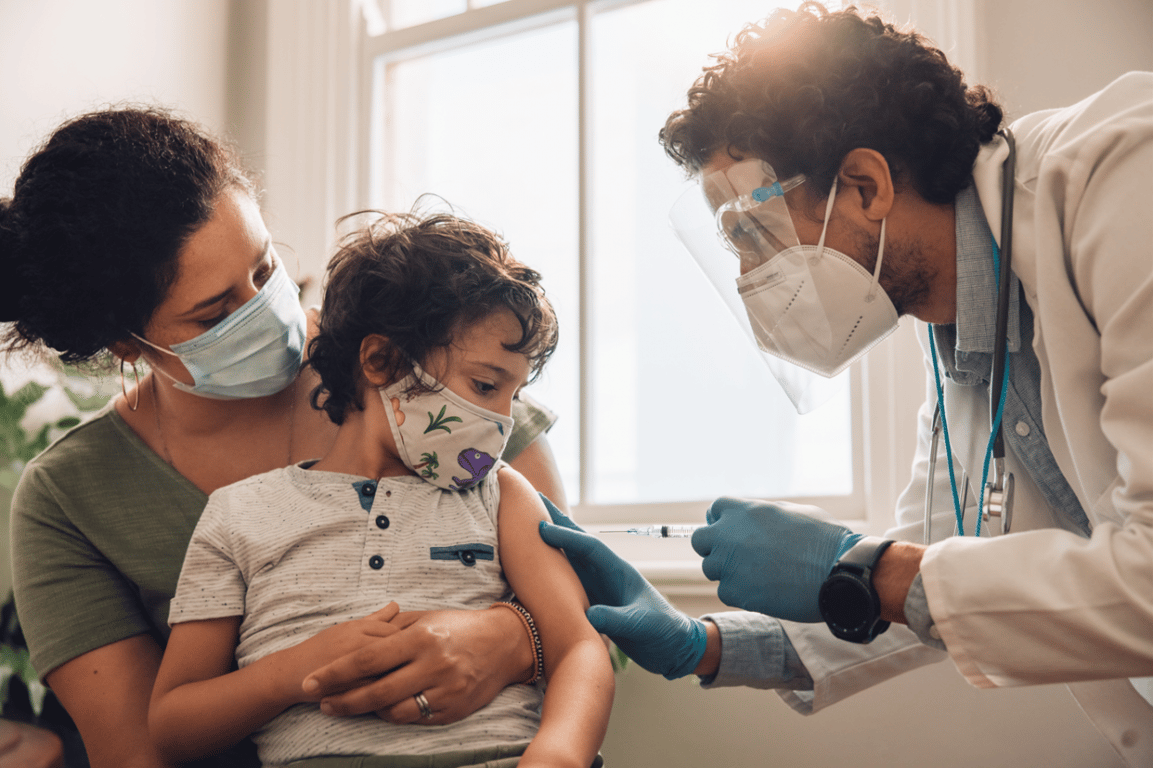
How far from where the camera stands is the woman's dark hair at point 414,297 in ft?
4.27

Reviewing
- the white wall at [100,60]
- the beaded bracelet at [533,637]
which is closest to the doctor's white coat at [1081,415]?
the beaded bracelet at [533,637]

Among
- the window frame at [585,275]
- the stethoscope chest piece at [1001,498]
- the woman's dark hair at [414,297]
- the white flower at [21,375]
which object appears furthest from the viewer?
the white flower at [21,375]

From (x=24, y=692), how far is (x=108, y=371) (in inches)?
39.4

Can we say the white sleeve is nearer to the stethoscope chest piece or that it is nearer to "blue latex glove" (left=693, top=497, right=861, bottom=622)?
"blue latex glove" (left=693, top=497, right=861, bottom=622)

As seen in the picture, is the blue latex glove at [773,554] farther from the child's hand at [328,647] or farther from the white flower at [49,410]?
the white flower at [49,410]

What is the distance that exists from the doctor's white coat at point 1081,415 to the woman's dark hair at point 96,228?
1206 millimetres

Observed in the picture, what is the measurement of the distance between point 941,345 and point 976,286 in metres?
0.21

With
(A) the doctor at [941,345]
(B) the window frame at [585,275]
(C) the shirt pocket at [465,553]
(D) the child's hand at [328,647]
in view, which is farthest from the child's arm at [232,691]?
(B) the window frame at [585,275]

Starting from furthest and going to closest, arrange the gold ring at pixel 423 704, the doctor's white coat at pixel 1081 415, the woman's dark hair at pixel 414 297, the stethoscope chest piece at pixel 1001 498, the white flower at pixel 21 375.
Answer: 1. the white flower at pixel 21 375
2. the woman's dark hair at pixel 414 297
3. the stethoscope chest piece at pixel 1001 498
4. the gold ring at pixel 423 704
5. the doctor's white coat at pixel 1081 415

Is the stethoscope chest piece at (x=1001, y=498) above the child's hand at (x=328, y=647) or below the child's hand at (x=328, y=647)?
above

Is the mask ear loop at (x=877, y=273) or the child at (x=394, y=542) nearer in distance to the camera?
the child at (x=394, y=542)

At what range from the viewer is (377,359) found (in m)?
1.33

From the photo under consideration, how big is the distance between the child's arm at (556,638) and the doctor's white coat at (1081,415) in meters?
0.44

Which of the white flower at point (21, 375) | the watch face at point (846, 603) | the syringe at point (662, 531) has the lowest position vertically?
the watch face at point (846, 603)
